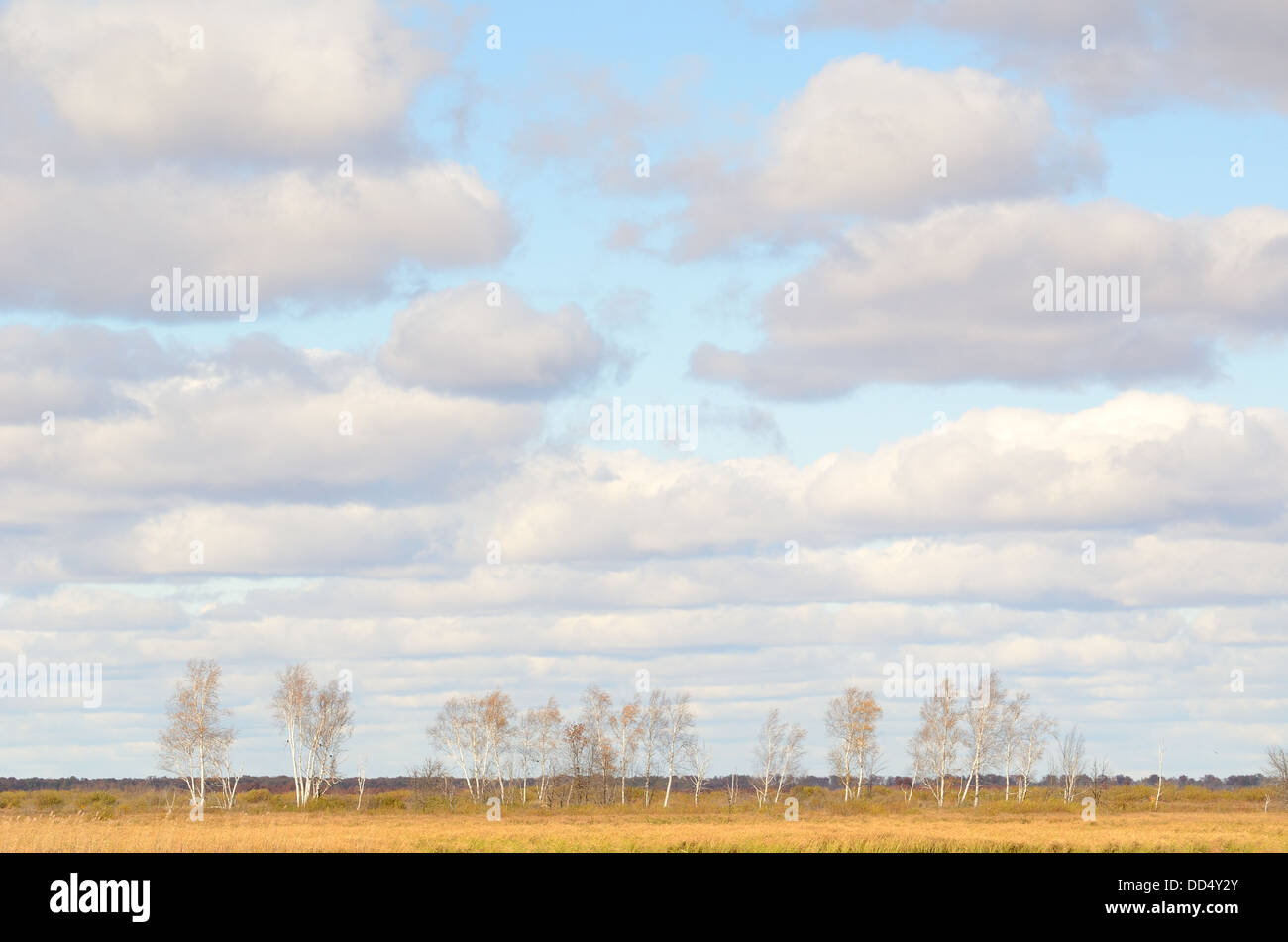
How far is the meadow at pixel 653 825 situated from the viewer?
4788 centimetres

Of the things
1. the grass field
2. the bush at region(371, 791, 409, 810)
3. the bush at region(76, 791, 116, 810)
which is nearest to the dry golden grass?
the grass field

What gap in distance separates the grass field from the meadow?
11 centimetres

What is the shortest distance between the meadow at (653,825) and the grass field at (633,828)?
0.11 meters

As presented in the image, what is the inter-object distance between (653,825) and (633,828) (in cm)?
849

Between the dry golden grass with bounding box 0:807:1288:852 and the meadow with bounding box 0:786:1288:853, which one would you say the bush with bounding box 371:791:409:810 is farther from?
the dry golden grass with bounding box 0:807:1288:852

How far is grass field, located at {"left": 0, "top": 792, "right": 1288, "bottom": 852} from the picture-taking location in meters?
47.2

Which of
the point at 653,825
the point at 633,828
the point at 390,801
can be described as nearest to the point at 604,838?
the point at 633,828

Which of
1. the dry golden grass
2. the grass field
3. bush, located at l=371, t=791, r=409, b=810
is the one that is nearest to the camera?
the dry golden grass

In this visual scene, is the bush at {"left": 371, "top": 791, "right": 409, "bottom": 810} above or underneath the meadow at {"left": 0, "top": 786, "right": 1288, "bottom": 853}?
underneath

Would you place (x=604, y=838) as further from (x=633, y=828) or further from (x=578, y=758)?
(x=578, y=758)

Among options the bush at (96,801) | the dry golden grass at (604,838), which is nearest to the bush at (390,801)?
the dry golden grass at (604,838)

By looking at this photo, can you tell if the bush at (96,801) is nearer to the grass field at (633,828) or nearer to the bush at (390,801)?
the grass field at (633,828)
